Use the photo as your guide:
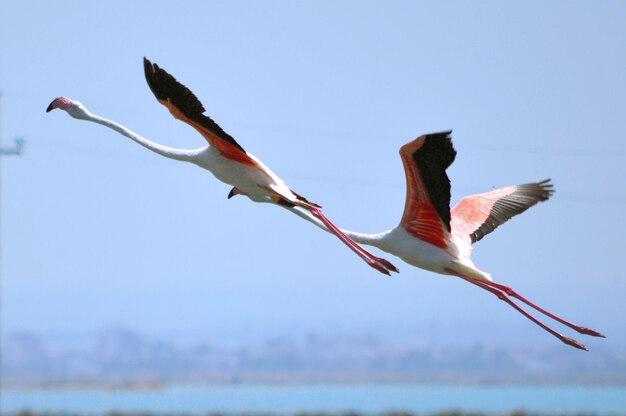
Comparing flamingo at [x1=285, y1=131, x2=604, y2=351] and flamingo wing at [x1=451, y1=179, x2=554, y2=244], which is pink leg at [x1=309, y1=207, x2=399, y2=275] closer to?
flamingo at [x1=285, y1=131, x2=604, y2=351]

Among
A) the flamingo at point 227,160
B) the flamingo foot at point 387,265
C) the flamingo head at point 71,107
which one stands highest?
the flamingo head at point 71,107

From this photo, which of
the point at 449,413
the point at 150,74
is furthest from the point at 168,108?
the point at 449,413

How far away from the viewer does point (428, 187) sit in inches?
655

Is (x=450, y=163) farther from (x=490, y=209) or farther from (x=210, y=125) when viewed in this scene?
(x=490, y=209)

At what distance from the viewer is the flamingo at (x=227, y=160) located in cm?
1638

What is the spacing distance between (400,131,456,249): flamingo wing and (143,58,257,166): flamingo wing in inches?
86.8

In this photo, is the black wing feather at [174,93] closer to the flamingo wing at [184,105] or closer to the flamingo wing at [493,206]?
the flamingo wing at [184,105]

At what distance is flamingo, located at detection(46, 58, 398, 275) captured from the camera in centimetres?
1638

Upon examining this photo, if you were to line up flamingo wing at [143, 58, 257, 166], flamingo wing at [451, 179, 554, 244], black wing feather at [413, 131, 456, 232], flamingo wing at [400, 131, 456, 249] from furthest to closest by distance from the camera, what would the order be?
1. flamingo wing at [451, 179, 554, 244]
2. flamingo wing at [143, 58, 257, 166]
3. flamingo wing at [400, 131, 456, 249]
4. black wing feather at [413, 131, 456, 232]

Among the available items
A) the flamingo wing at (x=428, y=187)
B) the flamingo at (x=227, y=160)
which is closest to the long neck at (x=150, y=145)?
the flamingo at (x=227, y=160)

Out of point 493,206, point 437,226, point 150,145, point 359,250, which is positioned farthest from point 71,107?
point 493,206

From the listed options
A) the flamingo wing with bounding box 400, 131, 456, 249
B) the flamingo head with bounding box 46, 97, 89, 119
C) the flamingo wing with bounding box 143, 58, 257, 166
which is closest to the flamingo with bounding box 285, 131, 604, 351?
the flamingo wing with bounding box 400, 131, 456, 249

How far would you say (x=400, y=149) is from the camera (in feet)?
52.5

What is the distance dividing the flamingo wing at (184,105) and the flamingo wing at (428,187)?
2.21m
